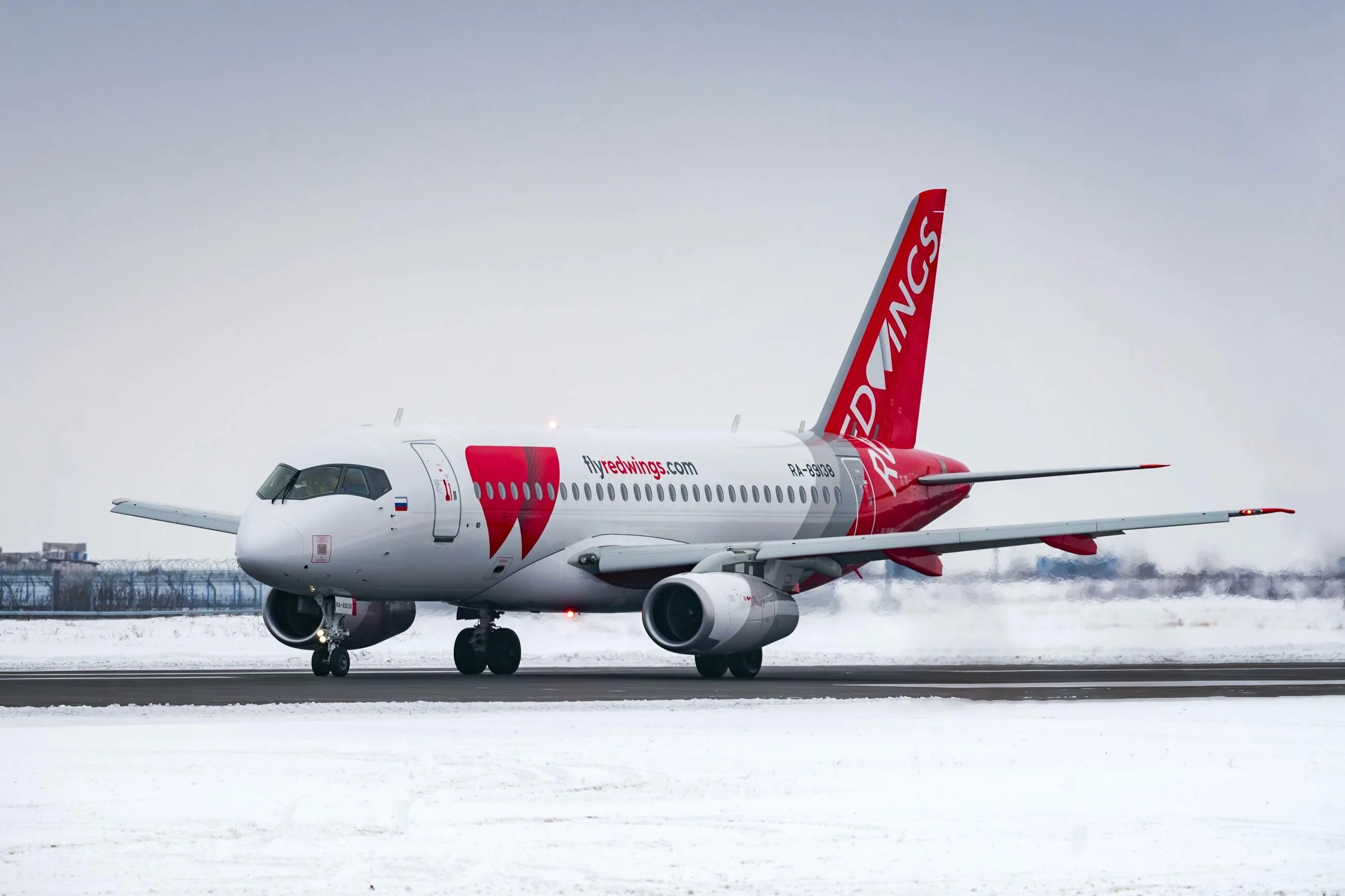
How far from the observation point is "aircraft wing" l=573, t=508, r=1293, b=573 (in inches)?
1362

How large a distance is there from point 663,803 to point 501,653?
21.5 m

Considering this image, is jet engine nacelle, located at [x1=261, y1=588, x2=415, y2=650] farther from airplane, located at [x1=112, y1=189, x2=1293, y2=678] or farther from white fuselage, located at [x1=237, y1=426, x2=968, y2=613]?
white fuselage, located at [x1=237, y1=426, x2=968, y2=613]

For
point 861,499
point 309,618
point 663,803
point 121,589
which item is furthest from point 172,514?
point 121,589

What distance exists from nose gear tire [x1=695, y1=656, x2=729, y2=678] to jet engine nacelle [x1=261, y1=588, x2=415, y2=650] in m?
5.54

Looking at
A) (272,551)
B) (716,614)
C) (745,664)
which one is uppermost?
(272,551)

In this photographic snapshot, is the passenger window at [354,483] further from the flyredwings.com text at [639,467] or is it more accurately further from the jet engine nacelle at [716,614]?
the flyredwings.com text at [639,467]

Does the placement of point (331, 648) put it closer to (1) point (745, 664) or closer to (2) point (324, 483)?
(2) point (324, 483)

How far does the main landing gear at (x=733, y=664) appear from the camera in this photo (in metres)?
35.3

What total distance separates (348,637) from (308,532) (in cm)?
389

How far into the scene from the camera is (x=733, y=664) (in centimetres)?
3550

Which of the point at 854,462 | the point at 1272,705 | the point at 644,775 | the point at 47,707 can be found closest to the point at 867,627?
the point at 854,462

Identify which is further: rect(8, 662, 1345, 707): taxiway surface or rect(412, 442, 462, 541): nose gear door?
rect(412, 442, 462, 541): nose gear door

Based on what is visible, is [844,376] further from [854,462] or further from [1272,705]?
[1272,705]

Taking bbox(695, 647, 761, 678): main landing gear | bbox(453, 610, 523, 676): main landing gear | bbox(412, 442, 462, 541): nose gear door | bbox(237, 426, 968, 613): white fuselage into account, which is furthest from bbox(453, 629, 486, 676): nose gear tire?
bbox(695, 647, 761, 678): main landing gear
